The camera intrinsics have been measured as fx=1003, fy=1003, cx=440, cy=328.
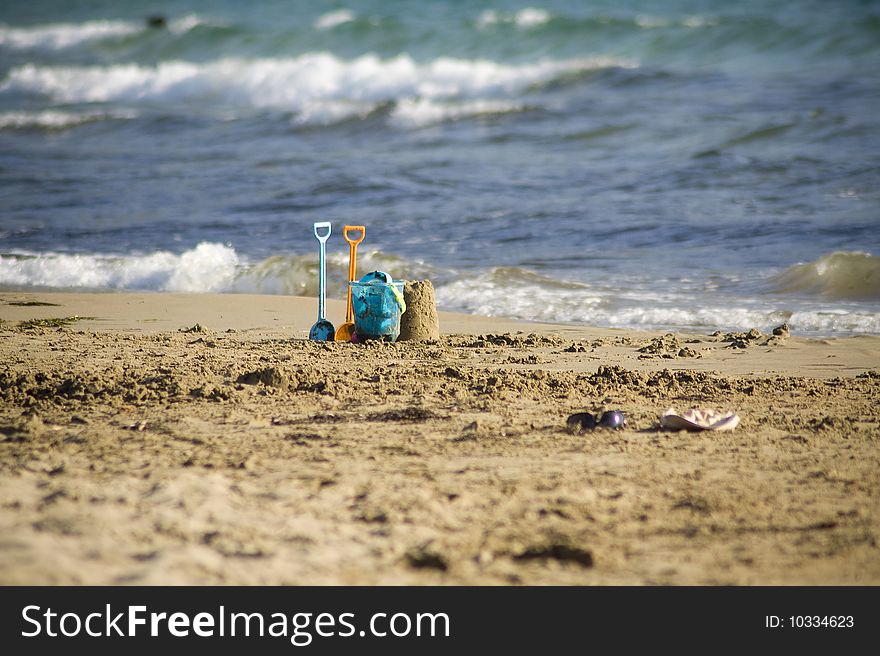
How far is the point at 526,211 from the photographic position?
1031cm

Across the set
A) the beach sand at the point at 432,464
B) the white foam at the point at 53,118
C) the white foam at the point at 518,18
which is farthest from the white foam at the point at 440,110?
the beach sand at the point at 432,464

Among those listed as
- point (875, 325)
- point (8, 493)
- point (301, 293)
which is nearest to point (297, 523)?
point (8, 493)

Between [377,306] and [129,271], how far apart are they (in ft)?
13.1

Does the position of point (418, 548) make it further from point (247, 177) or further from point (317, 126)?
point (317, 126)

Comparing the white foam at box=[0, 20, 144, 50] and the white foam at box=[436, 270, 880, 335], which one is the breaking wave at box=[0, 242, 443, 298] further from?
the white foam at box=[0, 20, 144, 50]

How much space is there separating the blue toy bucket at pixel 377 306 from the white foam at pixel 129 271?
3244 mm

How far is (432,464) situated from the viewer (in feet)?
11.5

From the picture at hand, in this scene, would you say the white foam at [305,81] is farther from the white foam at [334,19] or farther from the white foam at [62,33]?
the white foam at [62,33]

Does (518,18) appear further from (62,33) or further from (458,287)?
(458,287)

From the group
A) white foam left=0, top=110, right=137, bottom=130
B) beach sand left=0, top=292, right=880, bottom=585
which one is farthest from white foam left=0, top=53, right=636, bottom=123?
beach sand left=0, top=292, right=880, bottom=585

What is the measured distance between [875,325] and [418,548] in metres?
4.71

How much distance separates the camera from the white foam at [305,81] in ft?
57.7

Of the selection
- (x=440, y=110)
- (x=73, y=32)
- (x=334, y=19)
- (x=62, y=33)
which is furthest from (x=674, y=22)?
(x=62, y=33)

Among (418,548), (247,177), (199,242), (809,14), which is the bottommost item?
(418,548)
